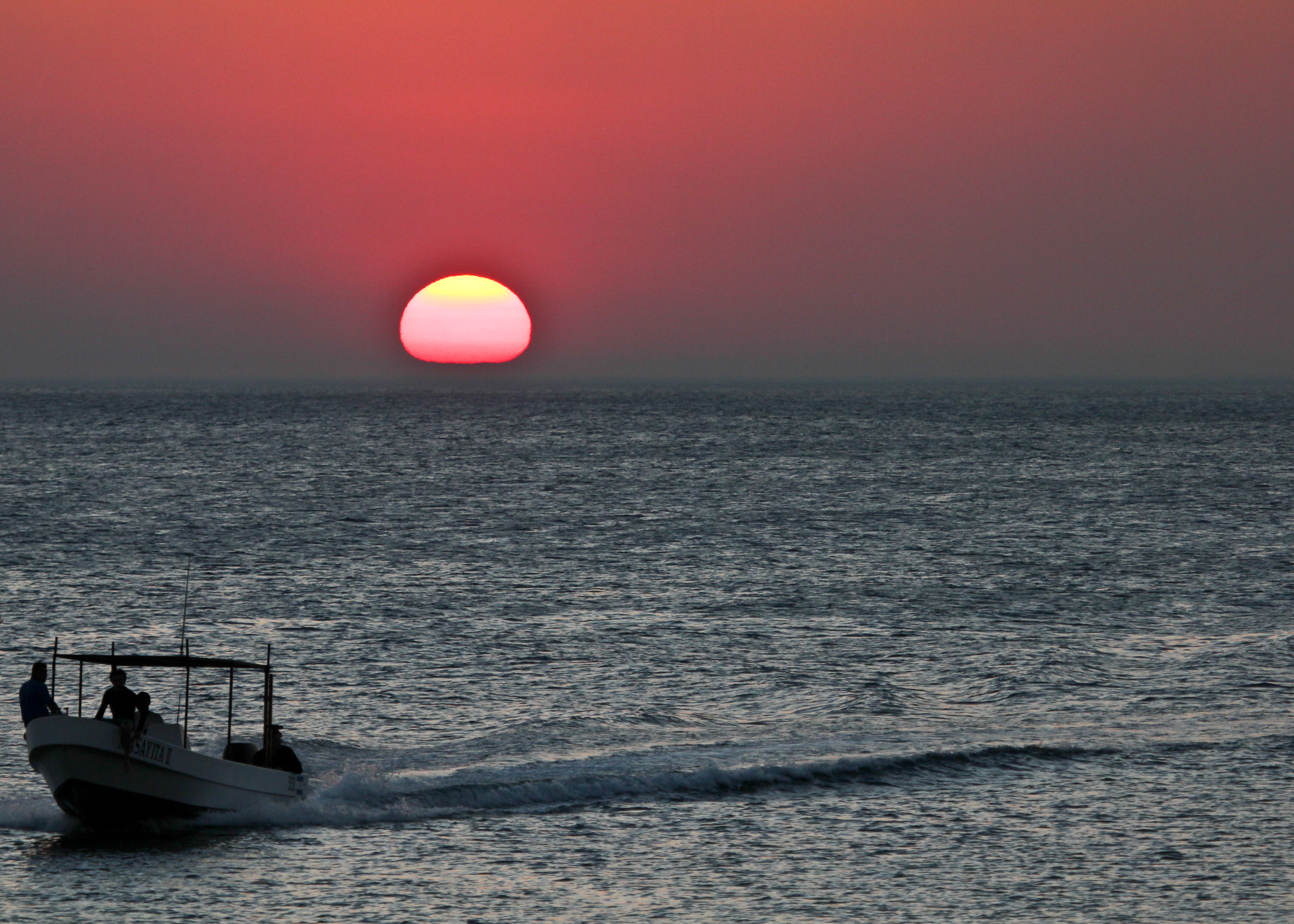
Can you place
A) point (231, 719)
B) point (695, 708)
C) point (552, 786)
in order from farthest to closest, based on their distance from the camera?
point (695, 708), point (552, 786), point (231, 719)

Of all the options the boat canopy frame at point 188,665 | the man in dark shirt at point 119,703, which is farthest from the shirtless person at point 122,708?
the boat canopy frame at point 188,665

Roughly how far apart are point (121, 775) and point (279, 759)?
290cm

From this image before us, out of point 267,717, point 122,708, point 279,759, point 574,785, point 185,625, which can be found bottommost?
point 574,785

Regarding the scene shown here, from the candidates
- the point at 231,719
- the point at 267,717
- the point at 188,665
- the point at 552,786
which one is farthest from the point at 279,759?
the point at 552,786

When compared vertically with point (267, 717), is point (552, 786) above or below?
below

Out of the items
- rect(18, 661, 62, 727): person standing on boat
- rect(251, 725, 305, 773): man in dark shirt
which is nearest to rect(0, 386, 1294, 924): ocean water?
rect(251, 725, 305, 773): man in dark shirt

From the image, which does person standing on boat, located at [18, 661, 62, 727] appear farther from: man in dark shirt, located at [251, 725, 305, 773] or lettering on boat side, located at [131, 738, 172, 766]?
man in dark shirt, located at [251, 725, 305, 773]

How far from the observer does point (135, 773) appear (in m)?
24.8

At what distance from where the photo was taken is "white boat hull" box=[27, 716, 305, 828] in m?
24.5

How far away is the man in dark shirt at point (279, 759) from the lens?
26.7 m

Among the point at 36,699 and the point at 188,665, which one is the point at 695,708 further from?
the point at 36,699

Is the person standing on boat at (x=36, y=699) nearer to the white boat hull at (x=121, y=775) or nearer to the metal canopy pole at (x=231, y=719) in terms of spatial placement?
the white boat hull at (x=121, y=775)

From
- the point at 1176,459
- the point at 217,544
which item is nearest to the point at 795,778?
the point at 217,544

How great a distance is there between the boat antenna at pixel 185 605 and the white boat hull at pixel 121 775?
5219 millimetres
